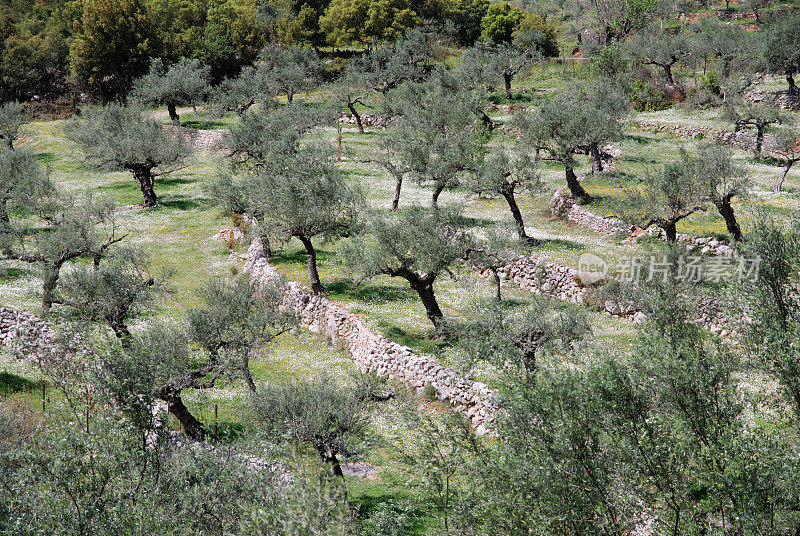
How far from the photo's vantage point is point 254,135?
52406 millimetres

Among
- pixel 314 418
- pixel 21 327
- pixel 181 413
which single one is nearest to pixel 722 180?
pixel 314 418

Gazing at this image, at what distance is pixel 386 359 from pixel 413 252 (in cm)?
545

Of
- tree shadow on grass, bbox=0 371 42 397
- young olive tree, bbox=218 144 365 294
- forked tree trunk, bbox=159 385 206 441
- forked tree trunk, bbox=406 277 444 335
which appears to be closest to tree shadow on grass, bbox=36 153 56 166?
young olive tree, bbox=218 144 365 294

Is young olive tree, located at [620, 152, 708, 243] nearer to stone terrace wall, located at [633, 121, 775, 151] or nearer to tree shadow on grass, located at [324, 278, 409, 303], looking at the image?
tree shadow on grass, located at [324, 278, 409, 303]

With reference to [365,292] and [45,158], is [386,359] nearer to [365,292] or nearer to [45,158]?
[365,292]

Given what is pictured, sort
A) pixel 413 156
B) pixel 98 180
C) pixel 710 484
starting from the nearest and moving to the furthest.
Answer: pixel 710 484 → pixel 413 156 → pixel 98 180

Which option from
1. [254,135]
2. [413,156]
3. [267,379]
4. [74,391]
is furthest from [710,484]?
[254,135]

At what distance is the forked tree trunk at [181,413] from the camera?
75.1 feet

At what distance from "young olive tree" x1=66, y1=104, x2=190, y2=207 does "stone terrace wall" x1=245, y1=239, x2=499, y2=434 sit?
20.3m

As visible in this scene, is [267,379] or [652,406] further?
[267,379]

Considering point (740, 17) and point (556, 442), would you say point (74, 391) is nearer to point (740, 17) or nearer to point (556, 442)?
point (556, 442)

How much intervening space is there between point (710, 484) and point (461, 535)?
573 cm

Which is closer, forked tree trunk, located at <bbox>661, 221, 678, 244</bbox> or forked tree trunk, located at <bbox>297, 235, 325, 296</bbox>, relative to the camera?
forked tree trunk, located at <bbox>661, 221, 678, 244</bbox>

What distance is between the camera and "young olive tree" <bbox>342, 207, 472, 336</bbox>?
101 ft
